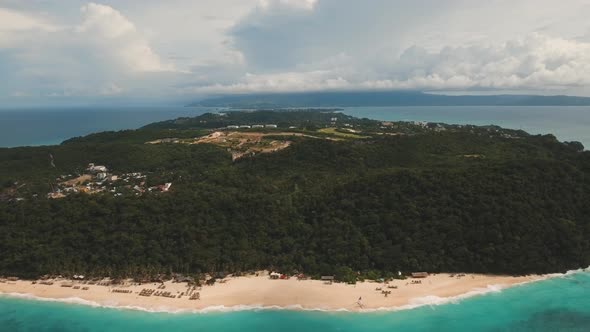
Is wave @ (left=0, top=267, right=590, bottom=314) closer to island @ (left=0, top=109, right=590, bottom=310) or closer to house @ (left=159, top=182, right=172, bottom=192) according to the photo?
island @ (left=0, top=109, right=590, bottom=310)

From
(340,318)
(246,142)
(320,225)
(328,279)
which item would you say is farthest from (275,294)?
Result: (246,142)

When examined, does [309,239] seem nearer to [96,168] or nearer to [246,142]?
[96,168]

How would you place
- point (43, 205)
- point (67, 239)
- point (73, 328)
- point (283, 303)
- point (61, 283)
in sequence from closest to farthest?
point (73, 328) < point (283, 303) < point (61, 283) < point (67, 239) < point (43, 205)

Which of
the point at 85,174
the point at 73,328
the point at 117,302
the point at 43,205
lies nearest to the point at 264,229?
the point at 117,302

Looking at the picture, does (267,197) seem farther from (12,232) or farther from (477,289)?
(12,232)

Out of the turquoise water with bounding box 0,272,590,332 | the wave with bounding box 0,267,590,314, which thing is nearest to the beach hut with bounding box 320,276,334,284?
the wave with bounding box 0,267,590,314

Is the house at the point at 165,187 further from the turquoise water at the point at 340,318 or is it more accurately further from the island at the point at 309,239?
the turquoise water at the point at 340,318

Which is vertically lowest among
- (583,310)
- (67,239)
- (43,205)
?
(583,310)
